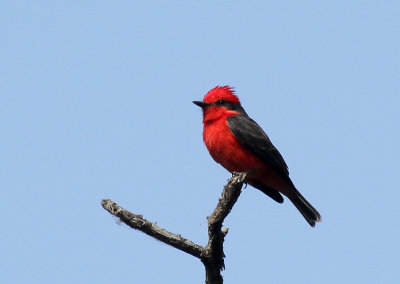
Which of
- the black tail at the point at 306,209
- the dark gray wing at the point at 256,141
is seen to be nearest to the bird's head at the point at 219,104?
the dark gray wing at the point at 256,141

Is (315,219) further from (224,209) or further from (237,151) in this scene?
(224,209)

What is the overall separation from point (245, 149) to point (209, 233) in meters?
3.00

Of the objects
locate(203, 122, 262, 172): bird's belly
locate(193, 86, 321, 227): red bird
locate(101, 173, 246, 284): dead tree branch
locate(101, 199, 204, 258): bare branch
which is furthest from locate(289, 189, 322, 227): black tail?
locate(101, 199, 204, 258): bare branch

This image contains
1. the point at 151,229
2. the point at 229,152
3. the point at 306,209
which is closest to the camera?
the point at 151,229

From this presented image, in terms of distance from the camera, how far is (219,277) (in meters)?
5.94

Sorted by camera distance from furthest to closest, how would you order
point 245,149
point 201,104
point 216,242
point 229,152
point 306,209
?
point 201,104, point 306,209, point 245,149, point 229,152, point 216,242

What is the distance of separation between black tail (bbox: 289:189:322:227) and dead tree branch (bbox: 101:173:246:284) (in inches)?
136

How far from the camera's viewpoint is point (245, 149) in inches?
349

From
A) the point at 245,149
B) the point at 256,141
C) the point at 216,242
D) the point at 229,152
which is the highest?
the point at 256,141

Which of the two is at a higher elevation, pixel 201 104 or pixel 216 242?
pixel 201 104

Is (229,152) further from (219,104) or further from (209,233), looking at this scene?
(209,233)

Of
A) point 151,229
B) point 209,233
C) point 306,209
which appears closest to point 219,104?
point 306,209

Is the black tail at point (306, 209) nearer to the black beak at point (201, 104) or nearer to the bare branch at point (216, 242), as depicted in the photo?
the black beak at point (201, 104)

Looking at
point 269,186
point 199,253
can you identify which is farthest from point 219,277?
point 269,186
